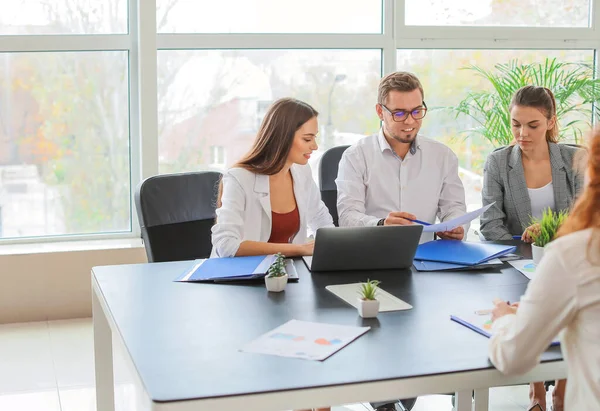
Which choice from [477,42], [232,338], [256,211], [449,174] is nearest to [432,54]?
[477,42]

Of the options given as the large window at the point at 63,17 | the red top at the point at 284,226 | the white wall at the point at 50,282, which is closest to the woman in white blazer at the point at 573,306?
the red top at the point at 284,226

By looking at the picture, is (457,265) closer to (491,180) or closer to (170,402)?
(491,180)

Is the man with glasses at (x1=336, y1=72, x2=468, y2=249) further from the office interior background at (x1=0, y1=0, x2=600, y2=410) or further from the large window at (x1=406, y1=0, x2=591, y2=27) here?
the large window at (x1=406, y1=0, x2=591, y2=27)

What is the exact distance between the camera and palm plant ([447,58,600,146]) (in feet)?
15.5

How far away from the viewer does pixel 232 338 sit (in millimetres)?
1935

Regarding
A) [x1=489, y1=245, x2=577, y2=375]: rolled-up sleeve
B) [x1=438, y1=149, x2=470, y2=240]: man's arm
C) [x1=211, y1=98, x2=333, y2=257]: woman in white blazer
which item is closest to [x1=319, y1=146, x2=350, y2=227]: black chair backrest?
[x1=211, y1=98, x2=333, y2=257]: woman in white blazer

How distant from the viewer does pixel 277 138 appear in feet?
10.2

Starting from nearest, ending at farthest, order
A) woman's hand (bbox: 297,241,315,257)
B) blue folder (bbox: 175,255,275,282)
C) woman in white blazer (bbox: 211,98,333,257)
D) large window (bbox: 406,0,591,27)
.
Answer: blue folder (bbox: 175,255,275,282) < woman's hand (bbox: 297,241,315,257) < woman in white blazer (bbox: 211,98,333,257) < large window (bbox: 406,0,591,27)

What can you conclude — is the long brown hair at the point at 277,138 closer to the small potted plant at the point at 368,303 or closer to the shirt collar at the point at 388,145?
the shirt collar at the point at 388,145

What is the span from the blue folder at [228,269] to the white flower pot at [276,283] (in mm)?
103

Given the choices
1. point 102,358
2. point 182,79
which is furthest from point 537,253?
point 182,79

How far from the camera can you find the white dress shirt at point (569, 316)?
5.18 ft

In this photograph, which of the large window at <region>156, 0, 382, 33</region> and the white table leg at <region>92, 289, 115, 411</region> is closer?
the white table leg at <region>92, 289, 115, 411</region>

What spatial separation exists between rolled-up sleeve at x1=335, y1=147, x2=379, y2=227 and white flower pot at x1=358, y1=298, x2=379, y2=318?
121cm
